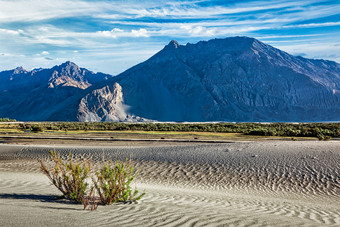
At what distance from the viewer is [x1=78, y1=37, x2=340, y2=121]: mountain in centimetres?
13338

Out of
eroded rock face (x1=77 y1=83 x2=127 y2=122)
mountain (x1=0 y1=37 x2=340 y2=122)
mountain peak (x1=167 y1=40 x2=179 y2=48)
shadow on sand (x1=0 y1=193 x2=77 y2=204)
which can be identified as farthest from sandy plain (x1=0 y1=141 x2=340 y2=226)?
mountain peak (x1=167 y1=40 x2=179 y2=48)

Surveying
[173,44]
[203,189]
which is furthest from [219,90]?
[203,189]

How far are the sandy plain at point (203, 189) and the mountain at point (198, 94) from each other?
106 meters

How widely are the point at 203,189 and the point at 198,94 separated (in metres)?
131

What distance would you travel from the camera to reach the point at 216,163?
15.2 meters

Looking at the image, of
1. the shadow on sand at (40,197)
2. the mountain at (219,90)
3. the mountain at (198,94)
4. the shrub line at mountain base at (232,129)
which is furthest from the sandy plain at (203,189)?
the mountain at (219,90)

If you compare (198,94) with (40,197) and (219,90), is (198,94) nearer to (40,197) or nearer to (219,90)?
(219,90)

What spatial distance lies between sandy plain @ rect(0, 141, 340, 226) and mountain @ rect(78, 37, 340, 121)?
107 meters

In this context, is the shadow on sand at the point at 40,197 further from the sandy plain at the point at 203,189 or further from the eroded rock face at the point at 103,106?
the eroded rock face at the point at 103,106

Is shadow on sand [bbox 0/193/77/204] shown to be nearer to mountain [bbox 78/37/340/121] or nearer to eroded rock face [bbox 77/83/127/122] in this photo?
eroded rock face [bbox 77/83/127/122]

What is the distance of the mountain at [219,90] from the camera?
133 metres

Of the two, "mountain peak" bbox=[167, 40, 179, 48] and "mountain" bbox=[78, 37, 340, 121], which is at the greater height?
"mountain peak" bbox=[167, 40, 179, 48]

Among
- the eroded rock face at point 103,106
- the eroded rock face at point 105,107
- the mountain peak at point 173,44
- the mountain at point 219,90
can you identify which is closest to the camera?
the eroded rock face at point 105,107

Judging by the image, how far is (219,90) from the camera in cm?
14562
